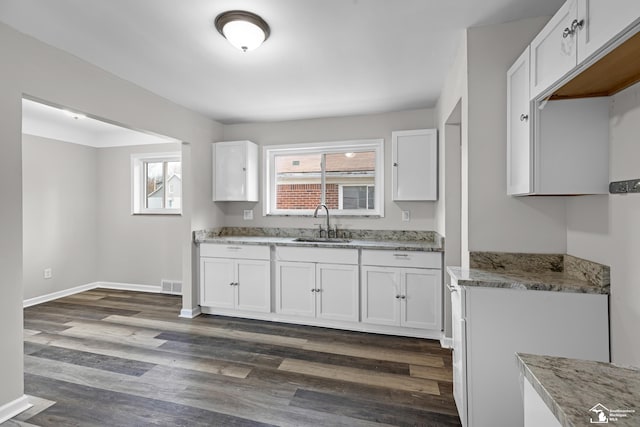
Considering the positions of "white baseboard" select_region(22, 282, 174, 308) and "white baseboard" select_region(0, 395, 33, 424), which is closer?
"white baseboard" select_region(0, 395, 33, 424)

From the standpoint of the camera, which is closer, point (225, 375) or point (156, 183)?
point (225, 375)

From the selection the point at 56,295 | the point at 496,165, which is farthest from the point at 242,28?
the point at 56,295

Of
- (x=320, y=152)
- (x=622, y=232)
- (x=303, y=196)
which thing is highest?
(x=320, y=152)

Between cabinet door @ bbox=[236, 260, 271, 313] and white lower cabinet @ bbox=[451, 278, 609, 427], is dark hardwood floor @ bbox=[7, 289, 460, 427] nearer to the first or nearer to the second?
cabinet door @ bbox=[236, 260, 271, 313]

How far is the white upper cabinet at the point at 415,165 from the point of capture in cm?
315

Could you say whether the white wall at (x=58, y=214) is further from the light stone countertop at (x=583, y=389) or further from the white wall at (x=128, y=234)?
the light stone countertop at (x=583, y=389)

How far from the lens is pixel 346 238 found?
3.72 meters

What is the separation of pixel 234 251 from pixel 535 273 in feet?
9.32

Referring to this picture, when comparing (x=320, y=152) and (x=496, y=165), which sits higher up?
(x=320, y=152)

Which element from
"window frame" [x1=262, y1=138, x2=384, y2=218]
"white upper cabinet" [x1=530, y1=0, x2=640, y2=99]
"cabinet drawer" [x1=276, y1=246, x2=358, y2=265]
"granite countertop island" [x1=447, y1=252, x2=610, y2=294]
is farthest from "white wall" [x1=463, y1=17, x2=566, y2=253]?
"window frame" [x1=262, y1=138, x2=384, y2=218]

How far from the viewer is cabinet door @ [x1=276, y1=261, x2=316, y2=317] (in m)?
3.27

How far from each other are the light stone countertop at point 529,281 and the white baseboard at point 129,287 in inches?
172

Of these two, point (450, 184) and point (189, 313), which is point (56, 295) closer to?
point (189, 313)

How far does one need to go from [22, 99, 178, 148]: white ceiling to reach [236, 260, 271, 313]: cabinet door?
1761 mm
